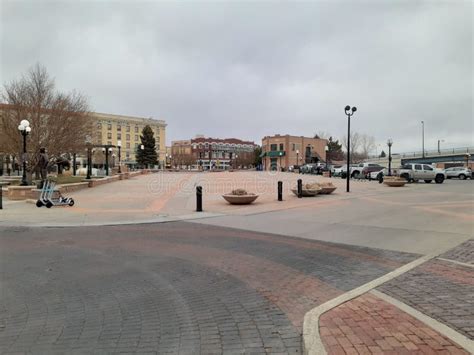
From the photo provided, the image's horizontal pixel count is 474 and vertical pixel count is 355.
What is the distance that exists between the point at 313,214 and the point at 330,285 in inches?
344

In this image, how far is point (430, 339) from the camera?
142 inches

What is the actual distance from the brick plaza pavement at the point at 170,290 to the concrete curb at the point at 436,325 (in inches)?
30.8

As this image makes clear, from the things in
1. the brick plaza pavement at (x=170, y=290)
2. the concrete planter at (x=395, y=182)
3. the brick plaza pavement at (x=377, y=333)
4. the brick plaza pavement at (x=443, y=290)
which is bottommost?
the brick plaza pavement at (x=170, y=290)

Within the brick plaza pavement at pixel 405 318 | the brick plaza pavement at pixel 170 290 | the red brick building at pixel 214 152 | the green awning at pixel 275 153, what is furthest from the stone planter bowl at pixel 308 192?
the red brick building at pixel 214 152

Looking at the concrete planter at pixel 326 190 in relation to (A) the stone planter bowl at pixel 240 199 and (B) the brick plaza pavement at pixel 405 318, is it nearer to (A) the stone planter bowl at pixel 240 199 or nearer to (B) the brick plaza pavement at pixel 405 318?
(A) the stone planter bowl at pixel 240 199

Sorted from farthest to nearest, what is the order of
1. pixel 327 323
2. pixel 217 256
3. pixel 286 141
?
pixel 286 141 < pixel 217 256 < pixel 327 323

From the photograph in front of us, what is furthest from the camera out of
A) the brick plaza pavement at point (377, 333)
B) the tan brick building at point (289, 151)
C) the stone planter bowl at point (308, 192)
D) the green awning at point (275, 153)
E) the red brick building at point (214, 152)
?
the red brick building at point (214, 152)

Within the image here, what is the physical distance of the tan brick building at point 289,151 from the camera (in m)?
102

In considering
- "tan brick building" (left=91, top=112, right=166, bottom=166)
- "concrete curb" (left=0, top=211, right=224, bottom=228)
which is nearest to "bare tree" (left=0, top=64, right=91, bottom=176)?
"concrete curb" (left=0, top=211, right=224, bottom=228)

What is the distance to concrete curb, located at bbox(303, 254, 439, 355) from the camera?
137 inches

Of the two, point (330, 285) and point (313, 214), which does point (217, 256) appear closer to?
point (330, 285)

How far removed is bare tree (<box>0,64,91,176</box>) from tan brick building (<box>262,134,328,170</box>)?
2933 inches

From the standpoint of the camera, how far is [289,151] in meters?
101

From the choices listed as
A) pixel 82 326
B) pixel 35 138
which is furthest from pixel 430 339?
pixel 35 138
